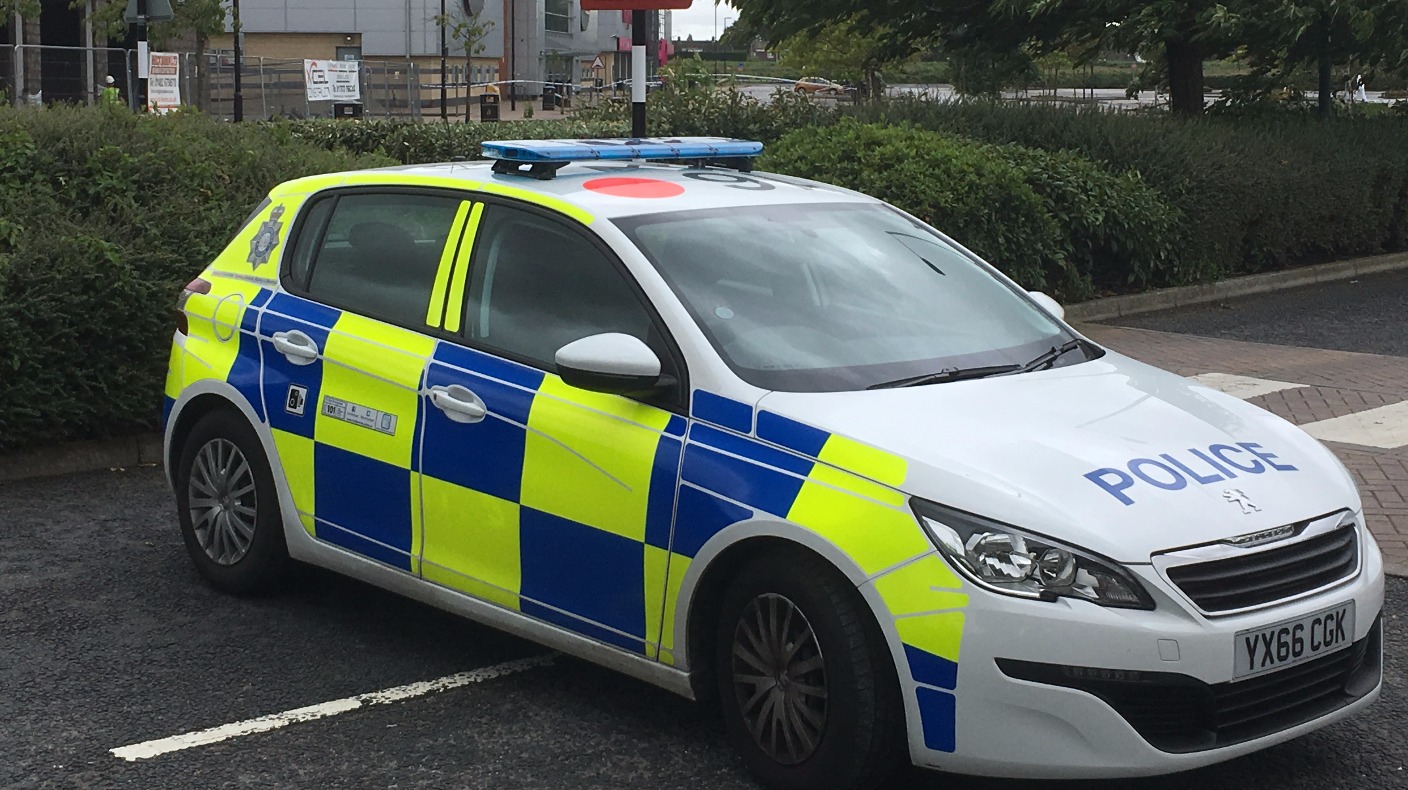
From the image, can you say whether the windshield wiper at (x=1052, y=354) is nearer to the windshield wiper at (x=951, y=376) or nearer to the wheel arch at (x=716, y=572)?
the windshield wiper at (x=951, y=376)

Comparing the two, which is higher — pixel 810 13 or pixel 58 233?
pixel 810 13

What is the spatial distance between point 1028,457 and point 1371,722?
1558 millimetres

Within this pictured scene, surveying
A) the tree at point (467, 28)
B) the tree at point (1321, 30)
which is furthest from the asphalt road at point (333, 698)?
the tree at point (467, 28)

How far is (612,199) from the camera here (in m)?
5.05

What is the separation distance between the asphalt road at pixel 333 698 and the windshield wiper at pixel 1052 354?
45.9 inches

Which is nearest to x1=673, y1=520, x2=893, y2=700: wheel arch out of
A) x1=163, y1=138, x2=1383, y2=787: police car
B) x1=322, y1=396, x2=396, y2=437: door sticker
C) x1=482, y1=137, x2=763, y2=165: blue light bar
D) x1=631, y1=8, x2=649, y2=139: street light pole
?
x1=163, y1=138, x2=1383, y2=787: police car

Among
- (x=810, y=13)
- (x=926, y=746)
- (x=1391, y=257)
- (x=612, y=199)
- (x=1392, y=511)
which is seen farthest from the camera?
(x=810, y=13)

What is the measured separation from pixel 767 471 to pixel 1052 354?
1215 mm

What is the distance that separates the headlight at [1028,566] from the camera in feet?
12.4

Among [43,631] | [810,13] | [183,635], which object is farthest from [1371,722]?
[810,13]

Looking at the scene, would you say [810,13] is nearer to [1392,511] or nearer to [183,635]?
[1392,511]

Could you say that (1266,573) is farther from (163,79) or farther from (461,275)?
(163,79)

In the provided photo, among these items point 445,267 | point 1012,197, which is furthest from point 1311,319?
point 445,267

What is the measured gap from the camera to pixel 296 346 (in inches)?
218
